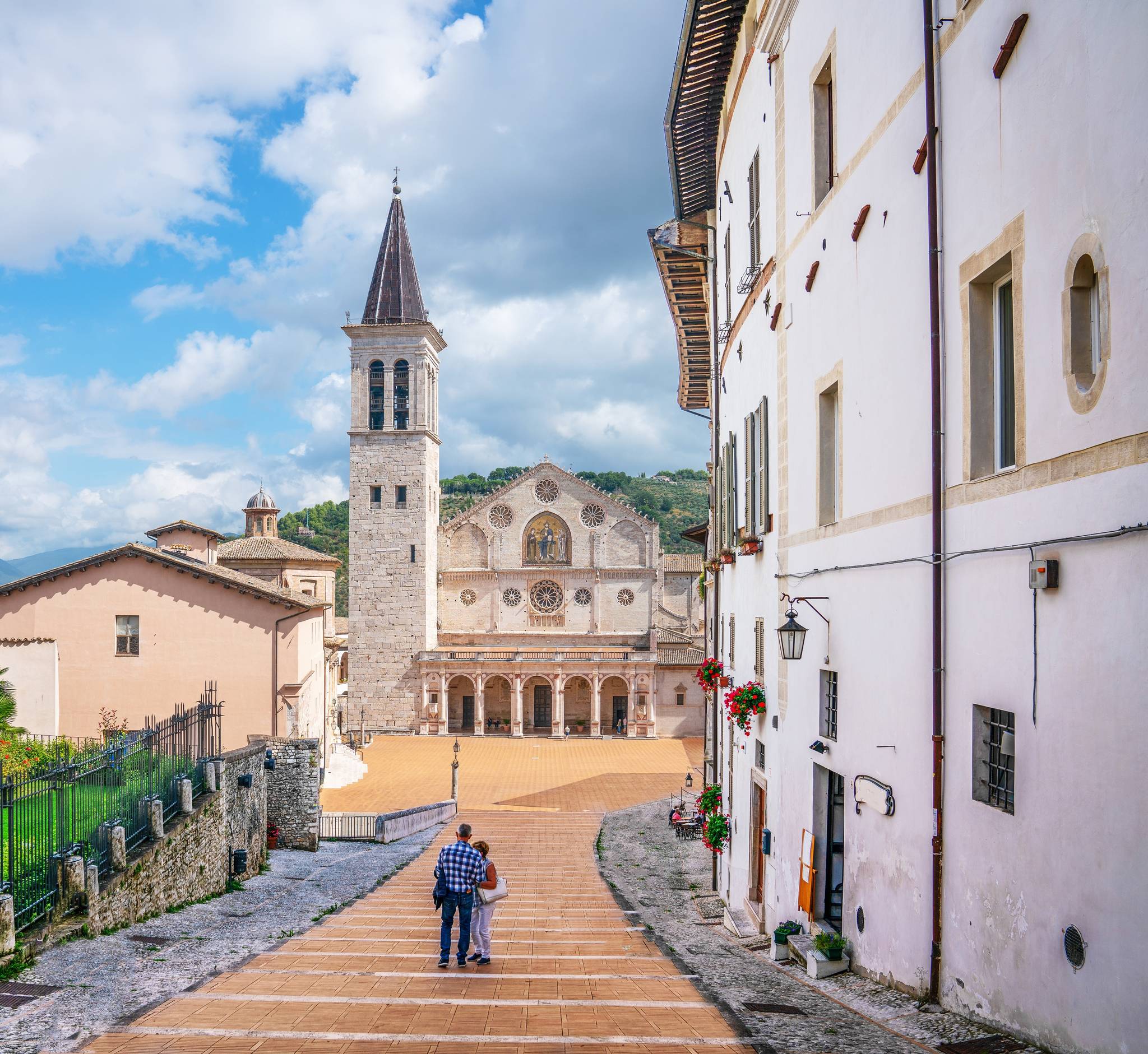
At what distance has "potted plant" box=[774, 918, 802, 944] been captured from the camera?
352 inches

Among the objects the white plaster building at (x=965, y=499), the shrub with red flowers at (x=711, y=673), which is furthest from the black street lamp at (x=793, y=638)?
the shrub with red flowers at (x=711, y=673)

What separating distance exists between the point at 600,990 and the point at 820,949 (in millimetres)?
1905

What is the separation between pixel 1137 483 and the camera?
427 centimetres

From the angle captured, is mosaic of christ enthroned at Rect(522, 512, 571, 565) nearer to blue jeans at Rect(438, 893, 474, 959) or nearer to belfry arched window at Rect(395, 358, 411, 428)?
belfry arched window at Rect(395, 358, 411, 428)

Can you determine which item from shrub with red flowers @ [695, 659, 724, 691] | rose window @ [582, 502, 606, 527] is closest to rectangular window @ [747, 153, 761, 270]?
shrub with red flowers @ [695, 659, 724, 691]

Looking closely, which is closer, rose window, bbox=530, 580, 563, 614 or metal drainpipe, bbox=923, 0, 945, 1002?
metal drainpipe, bbox=923, 0, 945, 1002

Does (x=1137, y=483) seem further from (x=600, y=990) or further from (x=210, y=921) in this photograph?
(x=210, y=921)

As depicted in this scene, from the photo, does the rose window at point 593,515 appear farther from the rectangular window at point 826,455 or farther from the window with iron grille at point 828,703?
the window with iron grille at point 828,703

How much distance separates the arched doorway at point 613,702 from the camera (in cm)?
5034

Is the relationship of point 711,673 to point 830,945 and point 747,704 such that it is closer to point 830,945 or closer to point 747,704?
point 747,704

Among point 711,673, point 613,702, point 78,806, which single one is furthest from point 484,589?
point 78,806

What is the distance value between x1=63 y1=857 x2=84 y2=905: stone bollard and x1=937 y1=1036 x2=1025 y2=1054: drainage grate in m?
8.03

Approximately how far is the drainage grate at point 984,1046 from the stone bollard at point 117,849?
8876mm

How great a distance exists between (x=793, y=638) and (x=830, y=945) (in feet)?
8.92
